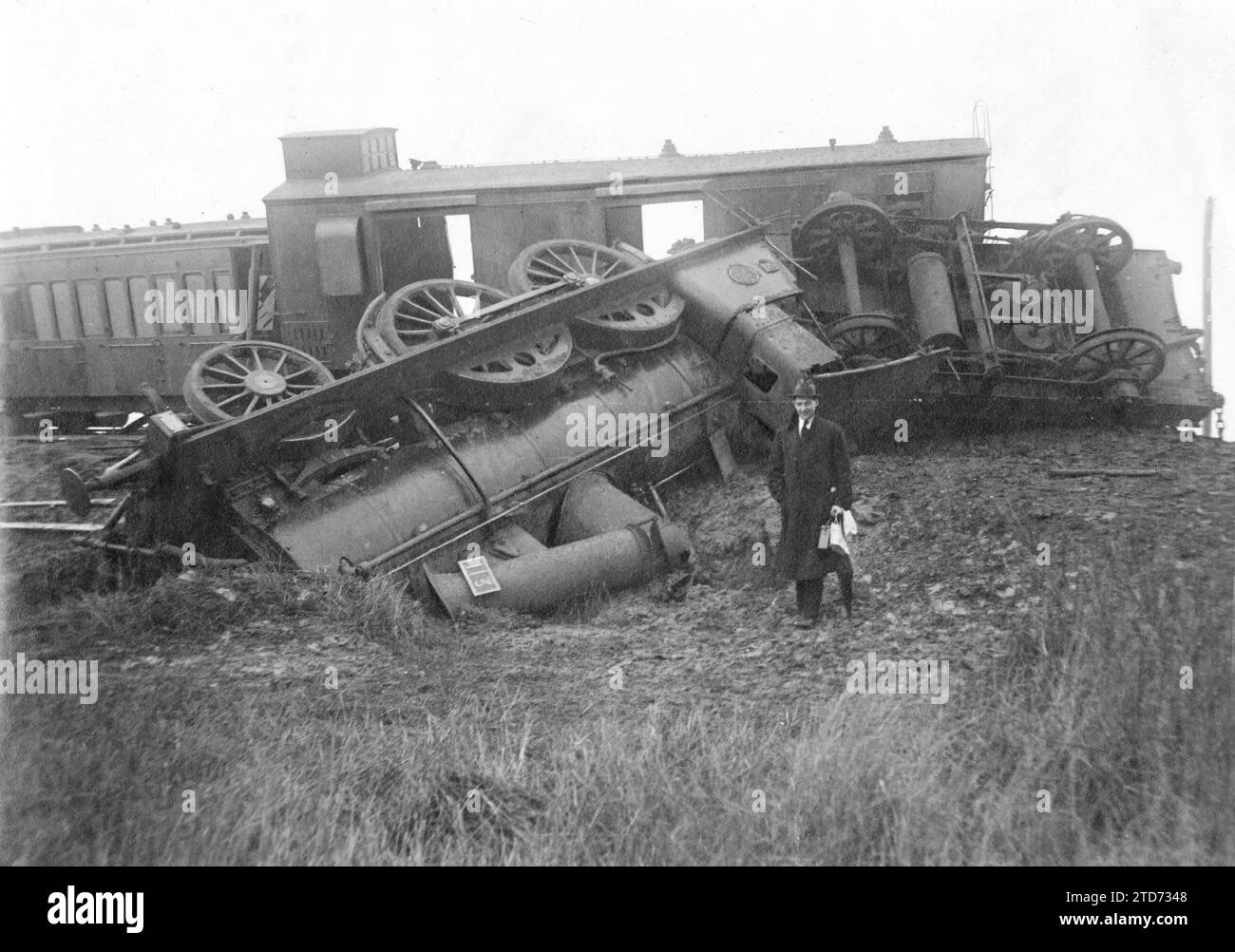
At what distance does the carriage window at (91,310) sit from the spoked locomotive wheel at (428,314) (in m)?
7.30

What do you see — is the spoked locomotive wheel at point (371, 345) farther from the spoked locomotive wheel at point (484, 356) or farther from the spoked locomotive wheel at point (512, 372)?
the spoked locomotive wheel at point (512, 372)

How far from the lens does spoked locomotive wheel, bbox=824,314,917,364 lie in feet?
33.7

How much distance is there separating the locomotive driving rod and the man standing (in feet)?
9.35

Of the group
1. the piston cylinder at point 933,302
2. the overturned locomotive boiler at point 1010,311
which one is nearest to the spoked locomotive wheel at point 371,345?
the overturned locomotive boiler at point 1010,311

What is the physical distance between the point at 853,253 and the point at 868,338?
1314 millimetres

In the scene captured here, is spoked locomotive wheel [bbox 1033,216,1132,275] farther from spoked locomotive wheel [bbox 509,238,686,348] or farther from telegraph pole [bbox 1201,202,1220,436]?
spoked locomotive wheel [bbox 509,238,686,348]

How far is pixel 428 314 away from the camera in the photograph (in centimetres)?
922

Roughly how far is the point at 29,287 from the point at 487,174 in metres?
7.20

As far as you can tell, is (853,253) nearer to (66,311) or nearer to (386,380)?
(386,380)

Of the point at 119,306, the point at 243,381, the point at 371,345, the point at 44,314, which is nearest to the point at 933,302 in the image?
the point at 371,345

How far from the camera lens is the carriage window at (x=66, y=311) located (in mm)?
15477

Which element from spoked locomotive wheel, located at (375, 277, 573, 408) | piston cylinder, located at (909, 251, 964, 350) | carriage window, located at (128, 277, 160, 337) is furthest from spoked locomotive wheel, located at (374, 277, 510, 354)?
carriage window, located at (128, 277, 160, 337)
